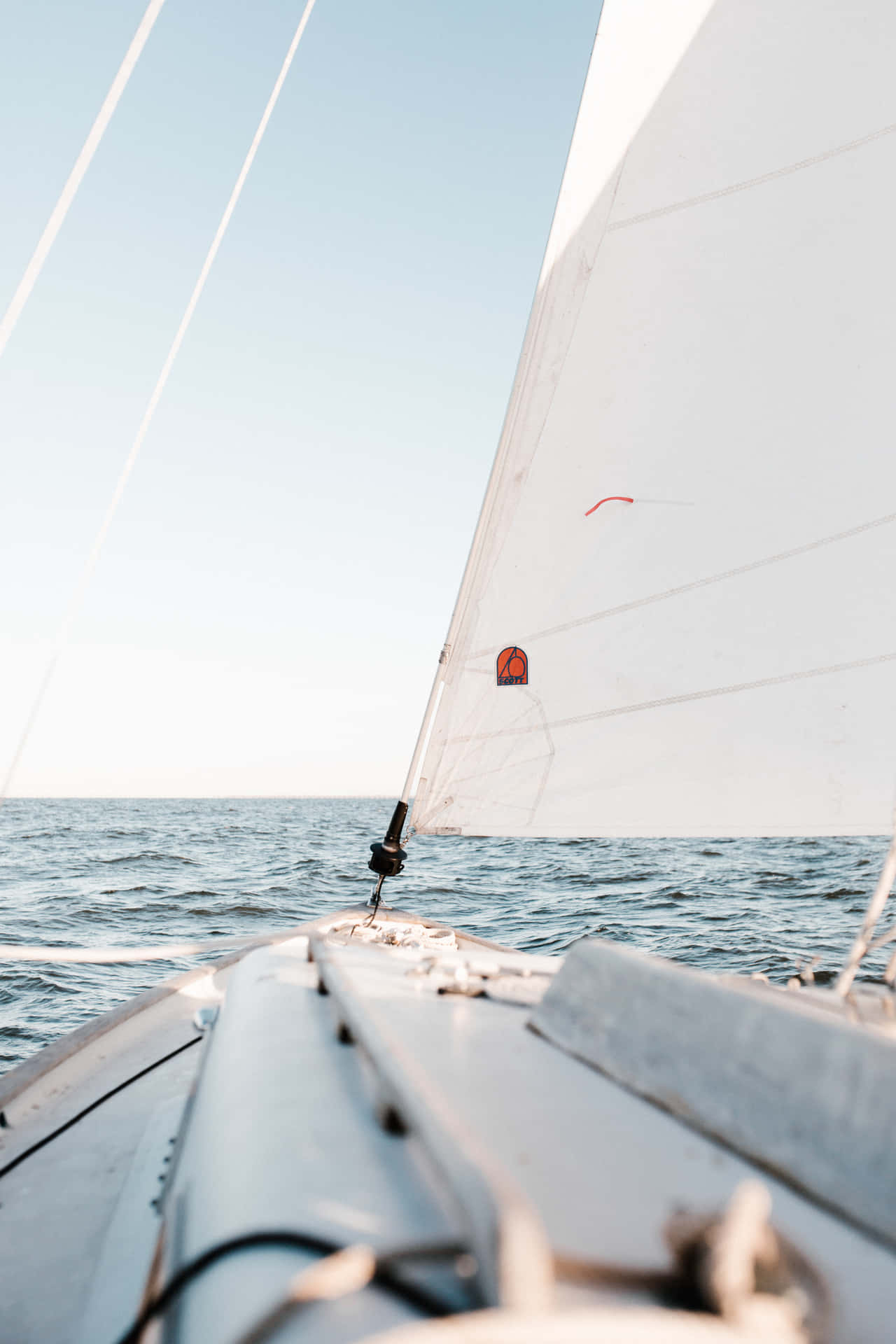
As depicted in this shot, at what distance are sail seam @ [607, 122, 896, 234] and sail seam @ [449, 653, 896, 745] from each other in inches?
69.0

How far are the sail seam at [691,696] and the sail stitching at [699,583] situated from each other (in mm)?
292

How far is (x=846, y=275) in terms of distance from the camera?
2625 millimetres

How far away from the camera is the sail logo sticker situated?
2.69 m

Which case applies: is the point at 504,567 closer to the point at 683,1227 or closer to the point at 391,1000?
the point at 391,1000

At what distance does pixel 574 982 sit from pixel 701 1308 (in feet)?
2.24

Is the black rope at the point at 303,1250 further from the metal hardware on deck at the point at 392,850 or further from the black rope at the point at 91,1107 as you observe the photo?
the metal hardware on deck at the point at 392,850

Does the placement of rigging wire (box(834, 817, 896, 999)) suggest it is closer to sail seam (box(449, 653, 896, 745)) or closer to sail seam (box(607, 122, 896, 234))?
sail seam (box(449, 653, 896, 745))

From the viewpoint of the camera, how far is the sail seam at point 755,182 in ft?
8.85

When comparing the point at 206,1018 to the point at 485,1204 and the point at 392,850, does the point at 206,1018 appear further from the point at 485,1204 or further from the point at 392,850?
the point at 485,1204

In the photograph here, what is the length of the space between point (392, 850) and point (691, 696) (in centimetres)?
119

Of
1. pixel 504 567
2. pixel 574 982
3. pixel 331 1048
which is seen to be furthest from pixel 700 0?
pixel 331 1048

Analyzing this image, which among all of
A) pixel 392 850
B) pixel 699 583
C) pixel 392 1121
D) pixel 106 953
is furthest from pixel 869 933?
pixel 106 953

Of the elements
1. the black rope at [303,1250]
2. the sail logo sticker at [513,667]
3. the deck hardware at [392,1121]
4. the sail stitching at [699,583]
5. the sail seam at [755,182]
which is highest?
the sail seam at [755,182]

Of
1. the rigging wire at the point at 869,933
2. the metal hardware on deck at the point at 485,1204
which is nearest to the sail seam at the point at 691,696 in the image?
the rigging wire at the point at 869,933
